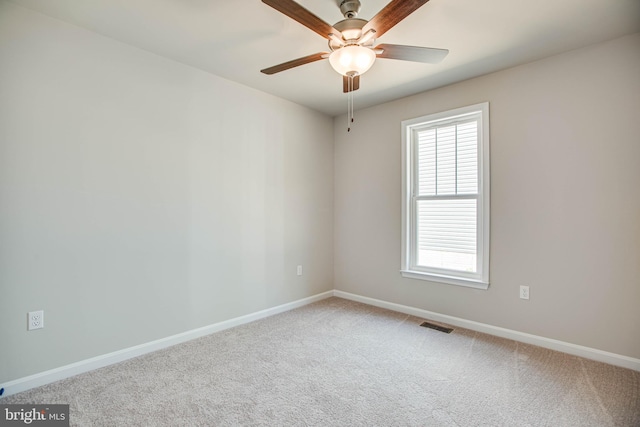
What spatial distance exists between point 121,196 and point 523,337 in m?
3.61

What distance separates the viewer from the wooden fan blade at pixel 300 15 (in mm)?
1432

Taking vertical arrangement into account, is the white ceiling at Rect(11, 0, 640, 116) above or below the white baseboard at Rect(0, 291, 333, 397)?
above

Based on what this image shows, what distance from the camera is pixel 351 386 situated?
207 centimetres

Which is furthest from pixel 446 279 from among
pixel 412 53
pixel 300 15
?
pixel 300 15

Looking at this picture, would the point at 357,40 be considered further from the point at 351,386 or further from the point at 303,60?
the point at 351,386

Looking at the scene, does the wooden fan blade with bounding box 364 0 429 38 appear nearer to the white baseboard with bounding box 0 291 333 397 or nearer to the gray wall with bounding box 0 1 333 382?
the gray wall with bounding box 0 1 333 382

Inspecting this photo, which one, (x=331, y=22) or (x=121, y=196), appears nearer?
(x=331, y=22)

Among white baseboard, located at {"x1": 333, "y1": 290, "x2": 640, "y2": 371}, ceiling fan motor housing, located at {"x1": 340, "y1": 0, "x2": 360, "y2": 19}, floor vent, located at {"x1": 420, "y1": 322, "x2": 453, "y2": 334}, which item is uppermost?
ceiling fan motor housing, located at {"x1": 340, "y1": 0, "x2": 360, "y2": 19}

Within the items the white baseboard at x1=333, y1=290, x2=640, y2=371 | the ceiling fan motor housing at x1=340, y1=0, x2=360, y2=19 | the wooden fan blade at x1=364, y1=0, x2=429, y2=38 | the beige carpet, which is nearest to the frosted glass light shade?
the wooden fan blade at x1=364, y1=0, x2=429, y2=38

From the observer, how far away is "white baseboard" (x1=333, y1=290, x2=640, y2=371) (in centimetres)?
233

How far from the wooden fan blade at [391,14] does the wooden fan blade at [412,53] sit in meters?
0.17

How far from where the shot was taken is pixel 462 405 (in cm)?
187

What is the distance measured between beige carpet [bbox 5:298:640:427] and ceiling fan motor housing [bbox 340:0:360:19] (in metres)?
2.41

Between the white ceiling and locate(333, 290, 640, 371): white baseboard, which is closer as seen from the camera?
the white ceiling
